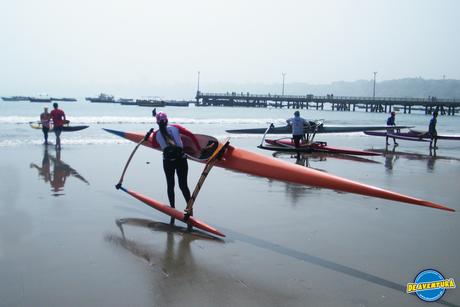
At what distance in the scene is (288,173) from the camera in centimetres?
559

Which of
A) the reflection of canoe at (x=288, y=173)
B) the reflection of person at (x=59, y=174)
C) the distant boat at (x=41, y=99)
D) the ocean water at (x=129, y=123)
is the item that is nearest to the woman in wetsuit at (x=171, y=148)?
the reflection of canoe at (x=288, y=173)

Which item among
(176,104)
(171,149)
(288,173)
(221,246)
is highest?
(176,104)

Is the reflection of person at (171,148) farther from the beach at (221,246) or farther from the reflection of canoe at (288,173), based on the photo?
the beach at (221,246)

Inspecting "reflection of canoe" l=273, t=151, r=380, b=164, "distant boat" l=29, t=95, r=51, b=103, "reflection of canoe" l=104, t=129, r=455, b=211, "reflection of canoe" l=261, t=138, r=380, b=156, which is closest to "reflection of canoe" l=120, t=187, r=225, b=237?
"reflection of canoe" l=104, t=129, r=455, b=211

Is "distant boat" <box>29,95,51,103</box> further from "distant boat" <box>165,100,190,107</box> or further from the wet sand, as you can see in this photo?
the wet sand

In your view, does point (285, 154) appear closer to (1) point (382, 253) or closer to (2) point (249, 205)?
(2) point (249, 205)

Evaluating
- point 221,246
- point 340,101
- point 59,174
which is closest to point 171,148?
point 221,246

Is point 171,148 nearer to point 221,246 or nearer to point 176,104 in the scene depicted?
point 221,246

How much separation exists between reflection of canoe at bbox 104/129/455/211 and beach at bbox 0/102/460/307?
0.83 meters

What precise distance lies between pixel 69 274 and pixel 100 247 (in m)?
0.85

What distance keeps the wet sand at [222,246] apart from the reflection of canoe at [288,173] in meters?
0.83

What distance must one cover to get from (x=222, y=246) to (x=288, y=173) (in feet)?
4.15

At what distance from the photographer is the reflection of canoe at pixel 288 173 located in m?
4.67

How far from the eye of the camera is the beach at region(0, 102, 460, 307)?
4.06m
